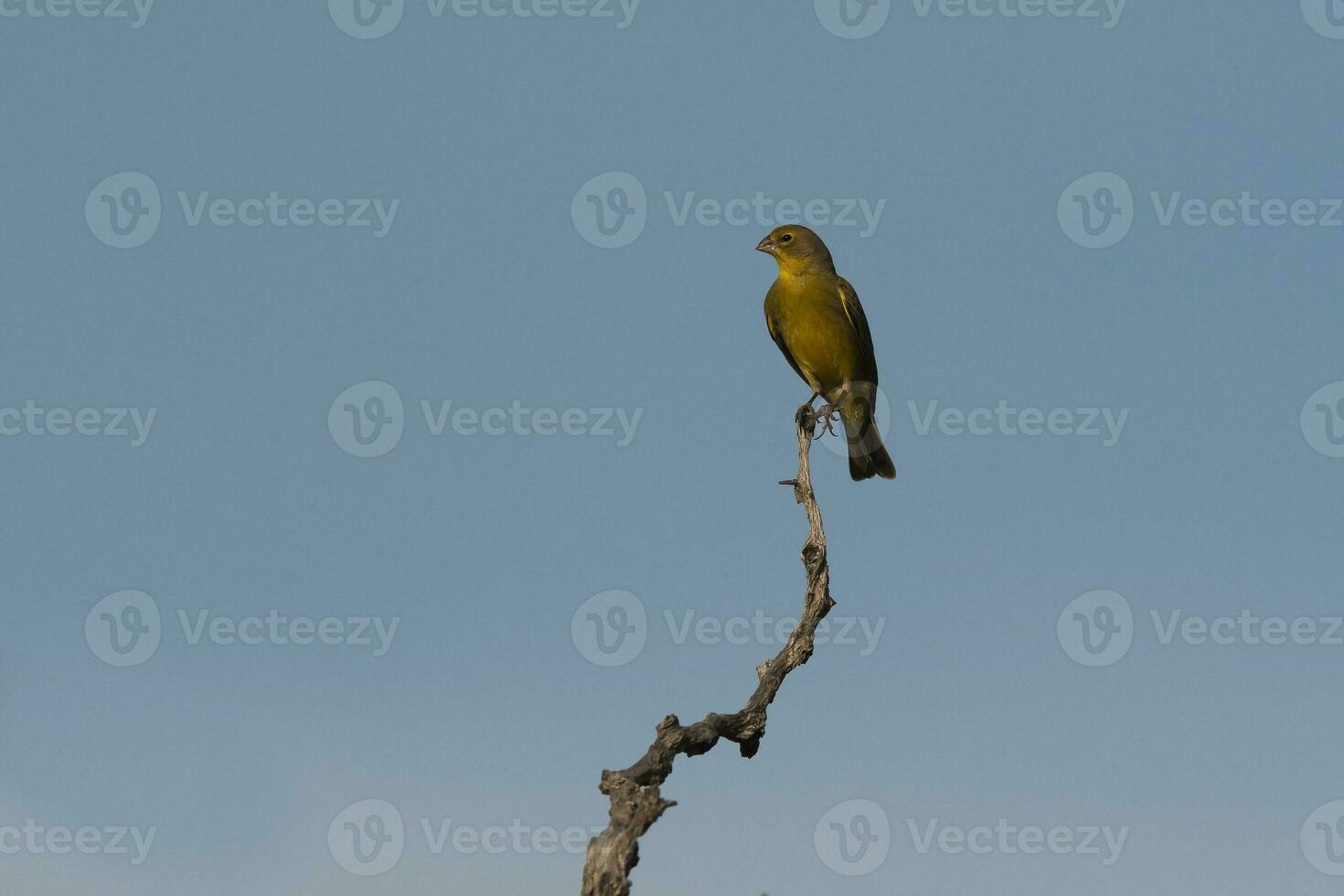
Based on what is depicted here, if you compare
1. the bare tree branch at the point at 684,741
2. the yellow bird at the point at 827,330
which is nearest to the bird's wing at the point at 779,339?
the yellow bird at the point at 827,330

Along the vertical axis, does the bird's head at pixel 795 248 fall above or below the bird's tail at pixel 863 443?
above

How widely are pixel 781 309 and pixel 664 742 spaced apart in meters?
5.62

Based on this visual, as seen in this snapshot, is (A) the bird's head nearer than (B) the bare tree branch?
No

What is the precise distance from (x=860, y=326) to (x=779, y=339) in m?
0.82

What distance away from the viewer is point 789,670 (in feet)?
32.3

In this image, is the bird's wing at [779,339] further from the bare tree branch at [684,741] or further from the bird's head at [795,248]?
the bare tree branch at [684,741]

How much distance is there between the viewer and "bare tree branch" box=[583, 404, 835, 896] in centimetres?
806

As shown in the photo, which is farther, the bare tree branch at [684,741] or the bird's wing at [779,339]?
the bird's wing at [779,339]

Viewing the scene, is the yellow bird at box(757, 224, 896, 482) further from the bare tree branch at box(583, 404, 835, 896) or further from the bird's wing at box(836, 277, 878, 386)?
the bare tree branch at box(583, 404, 835, 896)

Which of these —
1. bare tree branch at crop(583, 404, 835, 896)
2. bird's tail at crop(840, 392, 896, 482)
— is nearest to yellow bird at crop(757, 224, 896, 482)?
bird's tail at crop(840, 392, 896, 482)

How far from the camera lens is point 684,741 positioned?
8.90 metres

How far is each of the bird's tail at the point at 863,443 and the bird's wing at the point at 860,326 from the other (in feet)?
1.30

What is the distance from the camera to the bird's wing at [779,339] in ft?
44.0

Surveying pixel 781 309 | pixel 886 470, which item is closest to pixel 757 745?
pixel 886 470
